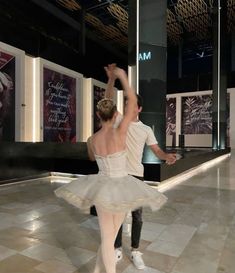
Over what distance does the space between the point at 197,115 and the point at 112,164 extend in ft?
67.6

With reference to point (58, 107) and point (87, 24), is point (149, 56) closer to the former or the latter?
point (58, 107)

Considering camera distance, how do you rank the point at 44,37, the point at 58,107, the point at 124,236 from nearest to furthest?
the point at 124,236, the point at 44,37, the point at 58,107

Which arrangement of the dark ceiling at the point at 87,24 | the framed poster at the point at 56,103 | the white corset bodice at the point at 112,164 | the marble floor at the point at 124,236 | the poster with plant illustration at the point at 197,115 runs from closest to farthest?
the white corset bodice at the point at 112,164 → the marble floor at the point at 124,236 → the dark ceiling at the point at 87,24 → the framed poster at the point at 56,103 → the poster with plant illustration at the point at 197,115

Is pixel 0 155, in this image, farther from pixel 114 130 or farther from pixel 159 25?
pixel 114 130

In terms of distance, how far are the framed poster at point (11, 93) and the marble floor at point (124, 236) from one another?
2804 mm

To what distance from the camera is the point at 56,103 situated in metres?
9.61

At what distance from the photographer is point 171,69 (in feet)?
75.2

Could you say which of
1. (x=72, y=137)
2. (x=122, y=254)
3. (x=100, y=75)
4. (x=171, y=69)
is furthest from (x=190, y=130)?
(x=122, y=254)

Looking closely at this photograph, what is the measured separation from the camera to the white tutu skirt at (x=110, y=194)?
1.79 meters

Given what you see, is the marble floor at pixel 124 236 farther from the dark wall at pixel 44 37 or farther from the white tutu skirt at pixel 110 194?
the dark wall at pixel 44 37

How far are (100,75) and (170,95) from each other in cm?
1120

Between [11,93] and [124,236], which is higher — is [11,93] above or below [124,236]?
above

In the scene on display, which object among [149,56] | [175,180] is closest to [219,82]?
[149,56]

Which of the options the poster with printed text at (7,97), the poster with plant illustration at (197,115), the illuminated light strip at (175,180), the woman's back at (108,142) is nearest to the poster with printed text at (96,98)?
the illuminated light strip at (175,180)
